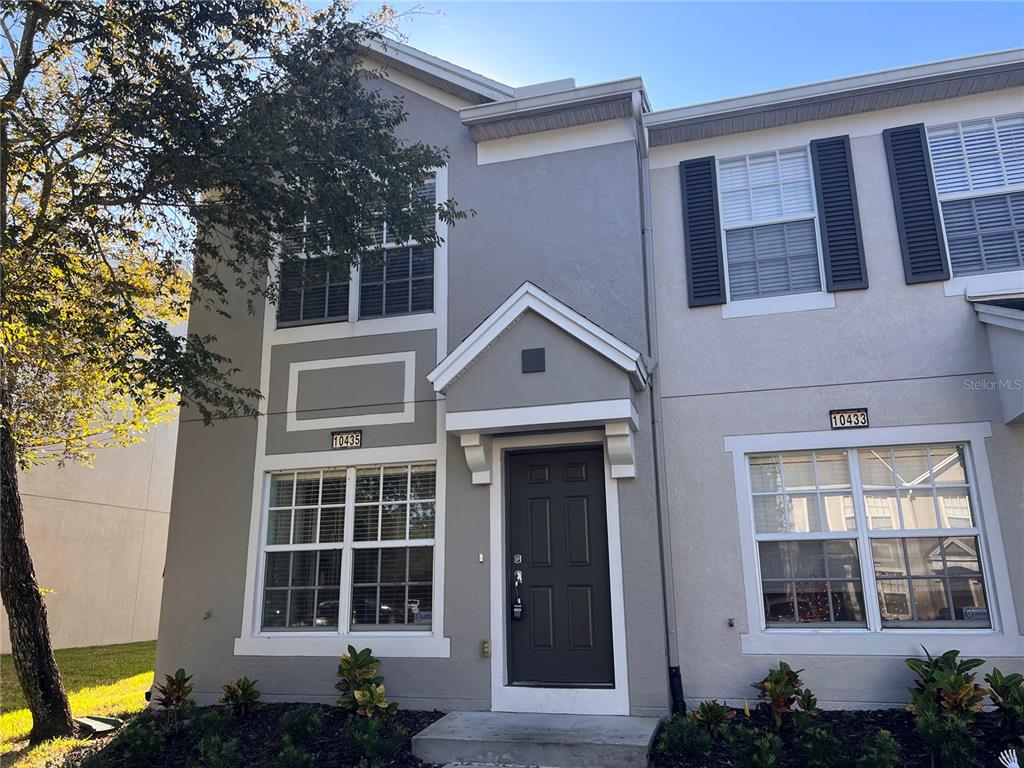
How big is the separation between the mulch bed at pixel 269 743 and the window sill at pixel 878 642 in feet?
10.0

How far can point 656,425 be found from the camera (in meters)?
7.39

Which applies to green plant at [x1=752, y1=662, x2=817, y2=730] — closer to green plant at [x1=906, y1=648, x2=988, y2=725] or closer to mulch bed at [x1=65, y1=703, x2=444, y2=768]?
green plant at [x1=906, y1=648, x2=988, y2=725]

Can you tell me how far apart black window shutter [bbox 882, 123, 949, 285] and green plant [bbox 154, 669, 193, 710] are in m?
8.07

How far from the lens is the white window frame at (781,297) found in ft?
24.3

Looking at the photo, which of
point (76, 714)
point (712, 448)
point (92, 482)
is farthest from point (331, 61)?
point (92, 482)

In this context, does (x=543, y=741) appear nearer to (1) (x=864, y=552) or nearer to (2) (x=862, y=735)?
(2) (x=862, y=735)

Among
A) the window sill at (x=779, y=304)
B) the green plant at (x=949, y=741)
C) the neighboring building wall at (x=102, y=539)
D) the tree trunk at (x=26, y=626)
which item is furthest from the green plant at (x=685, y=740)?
the neighboring building wall at (x=102, y=539)

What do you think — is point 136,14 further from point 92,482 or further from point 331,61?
point 92,482

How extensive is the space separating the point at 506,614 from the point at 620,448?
1.93m

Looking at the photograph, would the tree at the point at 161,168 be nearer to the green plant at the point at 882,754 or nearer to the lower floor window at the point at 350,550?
the lower floor window at the point at 350,550

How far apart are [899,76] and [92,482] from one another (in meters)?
15.5

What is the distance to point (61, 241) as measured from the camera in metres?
7.36

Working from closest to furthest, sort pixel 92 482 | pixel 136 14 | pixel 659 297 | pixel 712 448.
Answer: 1. pixel 136 14
2. pixel 712 448
3. pixel 659 297
4. pixel 92 482

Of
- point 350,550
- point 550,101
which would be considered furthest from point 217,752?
point 550,101
